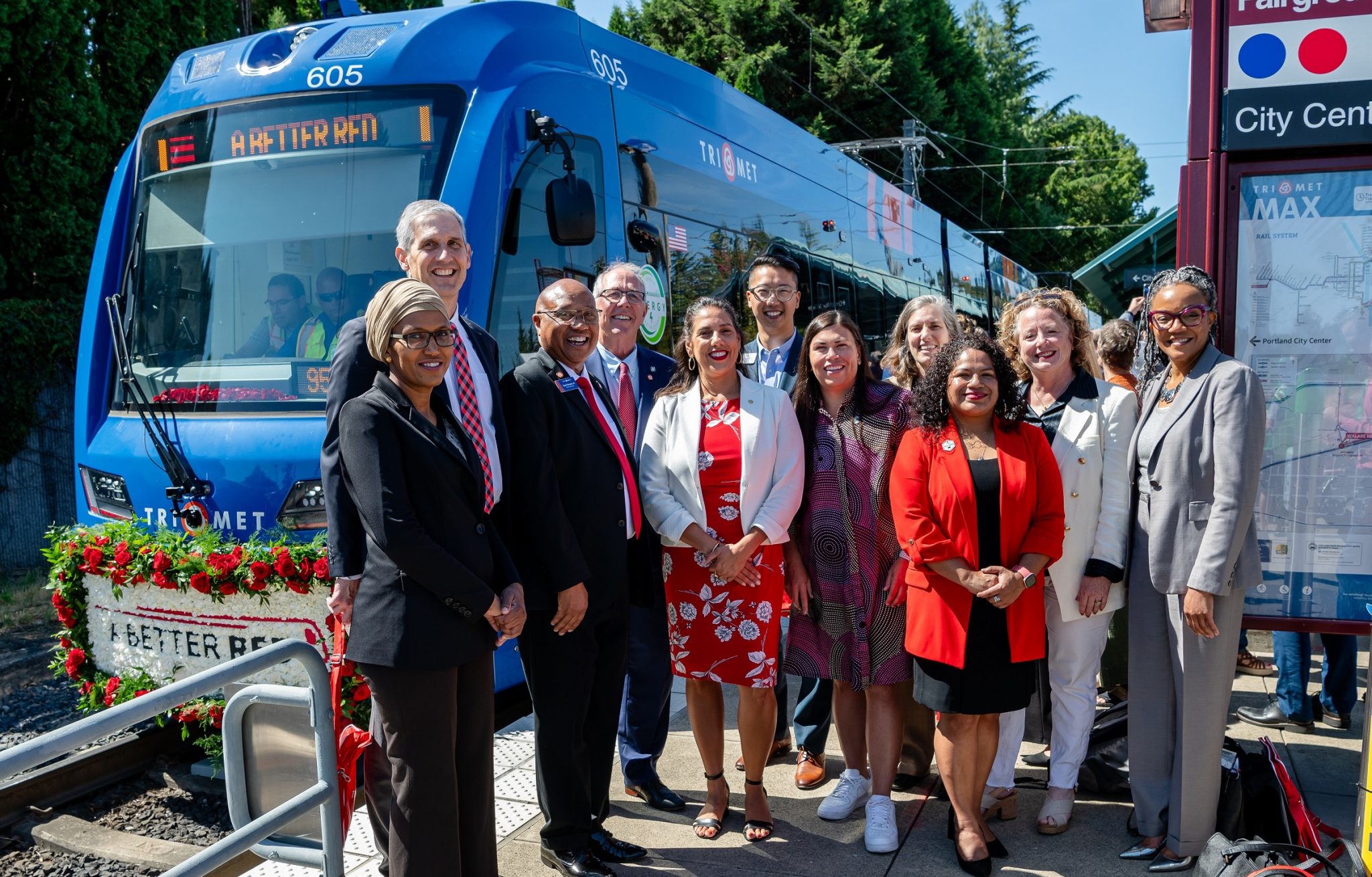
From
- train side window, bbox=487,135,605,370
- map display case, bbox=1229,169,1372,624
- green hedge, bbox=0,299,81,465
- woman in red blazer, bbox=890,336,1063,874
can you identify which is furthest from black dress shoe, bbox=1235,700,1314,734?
green hedge, bbox=0,299,81,465

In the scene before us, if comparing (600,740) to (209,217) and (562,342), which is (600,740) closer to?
(562,342)

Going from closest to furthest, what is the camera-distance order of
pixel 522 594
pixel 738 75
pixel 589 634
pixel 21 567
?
pixel 522 594 < pixel 589 634 < pixel 21 567 < pixel 738 75

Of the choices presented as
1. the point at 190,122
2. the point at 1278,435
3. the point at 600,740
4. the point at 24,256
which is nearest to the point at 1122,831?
the point at 1278,435

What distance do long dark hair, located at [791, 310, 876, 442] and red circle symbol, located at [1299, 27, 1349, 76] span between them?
182 centimetres

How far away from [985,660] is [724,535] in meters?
1.01

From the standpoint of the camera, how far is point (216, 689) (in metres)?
2.76

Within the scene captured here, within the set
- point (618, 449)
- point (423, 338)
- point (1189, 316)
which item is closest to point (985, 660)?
point (1189, 316)

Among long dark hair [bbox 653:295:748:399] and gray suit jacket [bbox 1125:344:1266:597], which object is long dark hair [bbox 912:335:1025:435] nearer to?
gray suit jacket [bbox 1125:344:1266:597]

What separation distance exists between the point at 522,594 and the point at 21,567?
10.1 metres

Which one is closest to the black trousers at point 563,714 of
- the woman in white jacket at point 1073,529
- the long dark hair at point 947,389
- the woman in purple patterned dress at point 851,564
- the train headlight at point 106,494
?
the woman in purple patterned dress at point 851,564

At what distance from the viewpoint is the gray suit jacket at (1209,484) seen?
3.48m

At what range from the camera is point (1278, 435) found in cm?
402

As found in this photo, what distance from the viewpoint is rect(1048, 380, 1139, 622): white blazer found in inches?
153

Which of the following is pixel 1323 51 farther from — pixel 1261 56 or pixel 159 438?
pixel 159 438
